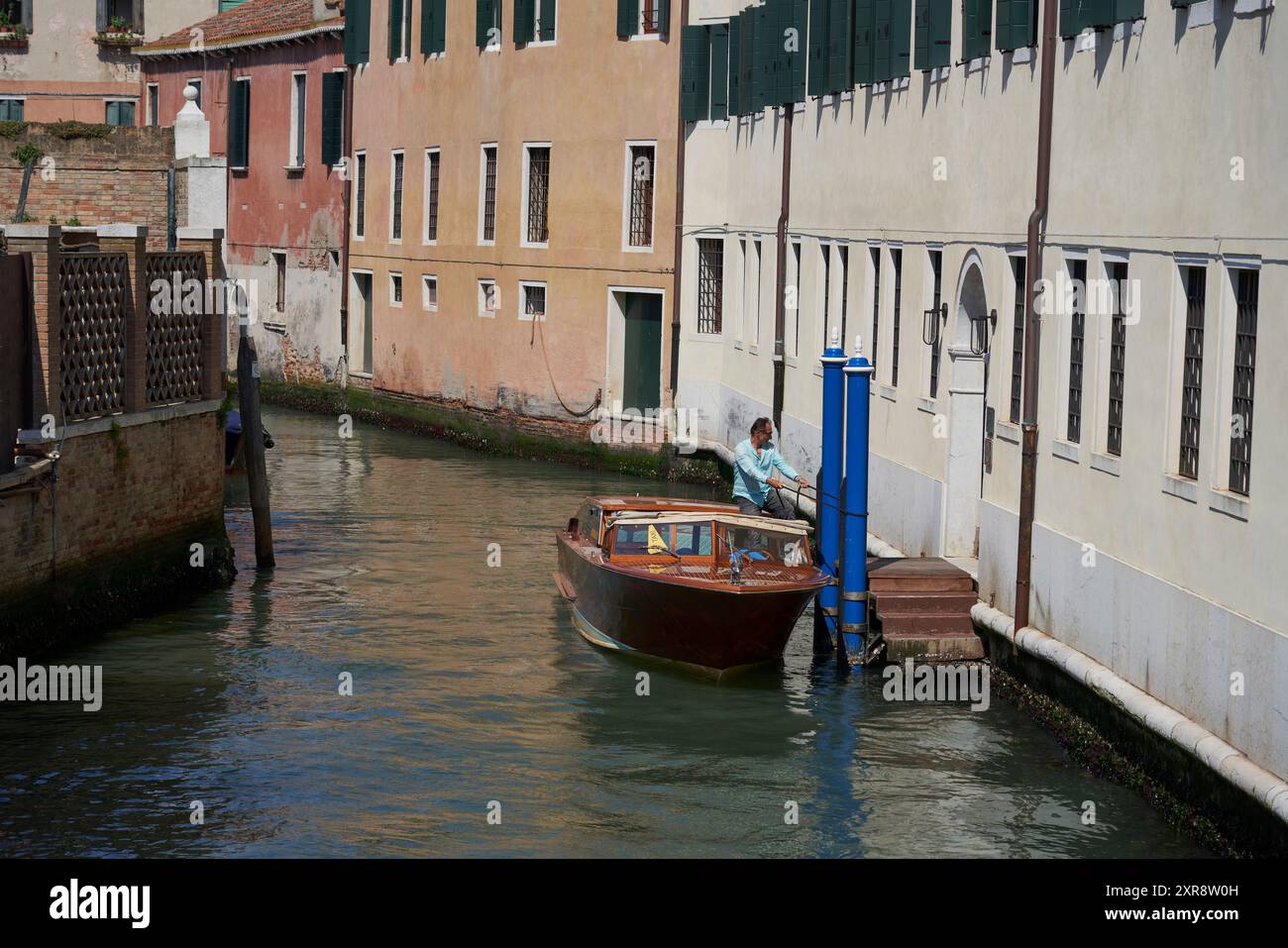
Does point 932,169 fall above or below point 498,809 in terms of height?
above

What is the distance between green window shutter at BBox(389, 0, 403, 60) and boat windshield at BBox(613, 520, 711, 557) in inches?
780

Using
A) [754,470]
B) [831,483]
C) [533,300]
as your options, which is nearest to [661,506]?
[754,470]

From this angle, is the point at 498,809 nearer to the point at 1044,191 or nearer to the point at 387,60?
the point at 1044,191

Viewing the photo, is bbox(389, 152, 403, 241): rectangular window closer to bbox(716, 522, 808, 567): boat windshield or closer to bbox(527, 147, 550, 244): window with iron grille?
bbox(527, 147, 550, 244): window with iron grille

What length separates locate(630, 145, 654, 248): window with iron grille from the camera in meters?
27.6

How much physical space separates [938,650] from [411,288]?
64.7ft

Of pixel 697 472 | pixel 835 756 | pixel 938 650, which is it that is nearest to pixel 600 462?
pixel 697 472

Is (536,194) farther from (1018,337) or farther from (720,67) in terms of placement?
(1018,337)

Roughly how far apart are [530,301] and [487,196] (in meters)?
2.03

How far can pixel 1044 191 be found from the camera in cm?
1394

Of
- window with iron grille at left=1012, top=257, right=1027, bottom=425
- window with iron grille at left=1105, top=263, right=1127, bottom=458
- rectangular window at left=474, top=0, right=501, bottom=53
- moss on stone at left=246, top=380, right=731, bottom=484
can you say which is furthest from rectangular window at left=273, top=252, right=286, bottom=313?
window with iron grille at left=1105, top=263, right=1127, bottom=458

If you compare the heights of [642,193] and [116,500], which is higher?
[642,193]

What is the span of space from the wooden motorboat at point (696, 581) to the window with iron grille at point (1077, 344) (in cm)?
210

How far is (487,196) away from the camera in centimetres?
3047
